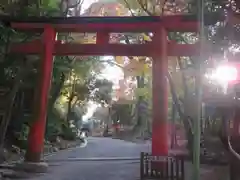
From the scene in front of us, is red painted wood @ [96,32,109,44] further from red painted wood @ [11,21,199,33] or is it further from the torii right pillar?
the torii right pillar

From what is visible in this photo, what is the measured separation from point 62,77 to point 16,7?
7486 mm

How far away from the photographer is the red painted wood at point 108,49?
12.5 m

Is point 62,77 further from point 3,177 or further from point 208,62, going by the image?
point 3,177

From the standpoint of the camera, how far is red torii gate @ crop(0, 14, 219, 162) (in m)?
11.9

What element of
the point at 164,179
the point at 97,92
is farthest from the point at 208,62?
the point at 97,92

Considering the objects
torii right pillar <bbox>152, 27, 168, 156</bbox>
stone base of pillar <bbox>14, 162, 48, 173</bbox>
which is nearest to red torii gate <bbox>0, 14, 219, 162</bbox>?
torii right pillar <bbox>152, 27, 168, 156</bbox>

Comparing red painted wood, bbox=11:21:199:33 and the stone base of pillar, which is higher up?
red painted wood, bbox=11:21:199:33

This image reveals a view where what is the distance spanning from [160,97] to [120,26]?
2893 mm

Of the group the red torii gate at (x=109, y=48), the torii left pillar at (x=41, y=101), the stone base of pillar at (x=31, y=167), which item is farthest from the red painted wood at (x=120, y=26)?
the stone base of pillar at (x=31, y=167)

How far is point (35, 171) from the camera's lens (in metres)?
11.5

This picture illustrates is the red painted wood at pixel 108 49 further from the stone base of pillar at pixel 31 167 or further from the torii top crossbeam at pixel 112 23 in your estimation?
the stone base of pillar at pixel 31 167

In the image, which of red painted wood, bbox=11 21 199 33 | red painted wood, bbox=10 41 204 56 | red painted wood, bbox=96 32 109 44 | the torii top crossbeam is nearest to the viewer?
the torii top crossbeam

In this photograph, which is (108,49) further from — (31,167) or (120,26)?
(31,167)

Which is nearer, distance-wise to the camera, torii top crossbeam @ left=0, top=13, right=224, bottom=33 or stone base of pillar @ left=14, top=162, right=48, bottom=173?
stone base of pillar @ left=14, top=162, right=48, bottom=173
